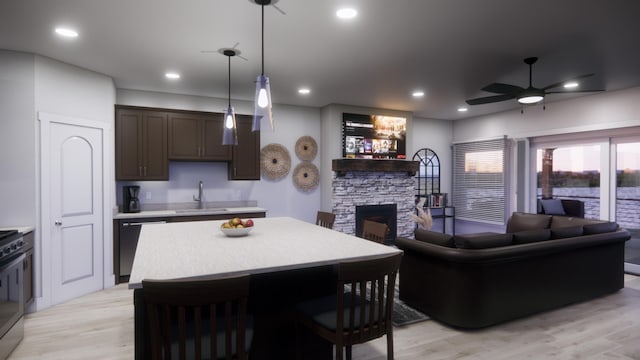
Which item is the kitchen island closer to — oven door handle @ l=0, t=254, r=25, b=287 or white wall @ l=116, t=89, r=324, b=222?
oven door handle @ l=0, t=254, r=25, b=287

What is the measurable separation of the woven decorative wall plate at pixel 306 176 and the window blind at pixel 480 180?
3436 mm

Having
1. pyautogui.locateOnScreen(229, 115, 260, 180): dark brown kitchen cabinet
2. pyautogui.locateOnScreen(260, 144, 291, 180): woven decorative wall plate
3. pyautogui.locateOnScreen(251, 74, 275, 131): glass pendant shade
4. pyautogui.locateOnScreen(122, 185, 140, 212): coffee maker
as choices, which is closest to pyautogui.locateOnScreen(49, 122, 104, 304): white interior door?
pyautogui.locateOnScreen(122, 185, 140, 212): coffee maker

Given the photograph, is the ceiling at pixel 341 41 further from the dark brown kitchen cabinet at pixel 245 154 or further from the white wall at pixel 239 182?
the dark brown kitchen cabinet at pixel 245 154

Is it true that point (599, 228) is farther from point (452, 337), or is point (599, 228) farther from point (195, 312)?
point (195, 312)

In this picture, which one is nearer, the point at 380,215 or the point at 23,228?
the point at 23,228

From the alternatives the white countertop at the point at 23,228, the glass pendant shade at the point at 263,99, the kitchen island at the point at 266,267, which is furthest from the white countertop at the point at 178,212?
the glass pendant shade at the point at 263,99

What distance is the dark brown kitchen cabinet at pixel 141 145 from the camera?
15.6 feet

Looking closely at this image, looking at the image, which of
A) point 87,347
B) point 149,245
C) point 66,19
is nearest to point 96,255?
point 87,347

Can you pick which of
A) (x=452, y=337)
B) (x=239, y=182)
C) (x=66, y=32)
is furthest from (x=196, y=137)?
(x=452, y=337)

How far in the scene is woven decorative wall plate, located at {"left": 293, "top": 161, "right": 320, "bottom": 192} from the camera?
6.27 metres

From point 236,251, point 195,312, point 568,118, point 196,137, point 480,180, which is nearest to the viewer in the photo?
point 195,312

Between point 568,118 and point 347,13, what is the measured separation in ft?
16.1

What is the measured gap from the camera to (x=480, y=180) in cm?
728

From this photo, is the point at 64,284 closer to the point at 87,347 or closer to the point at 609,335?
the point at 87,347
